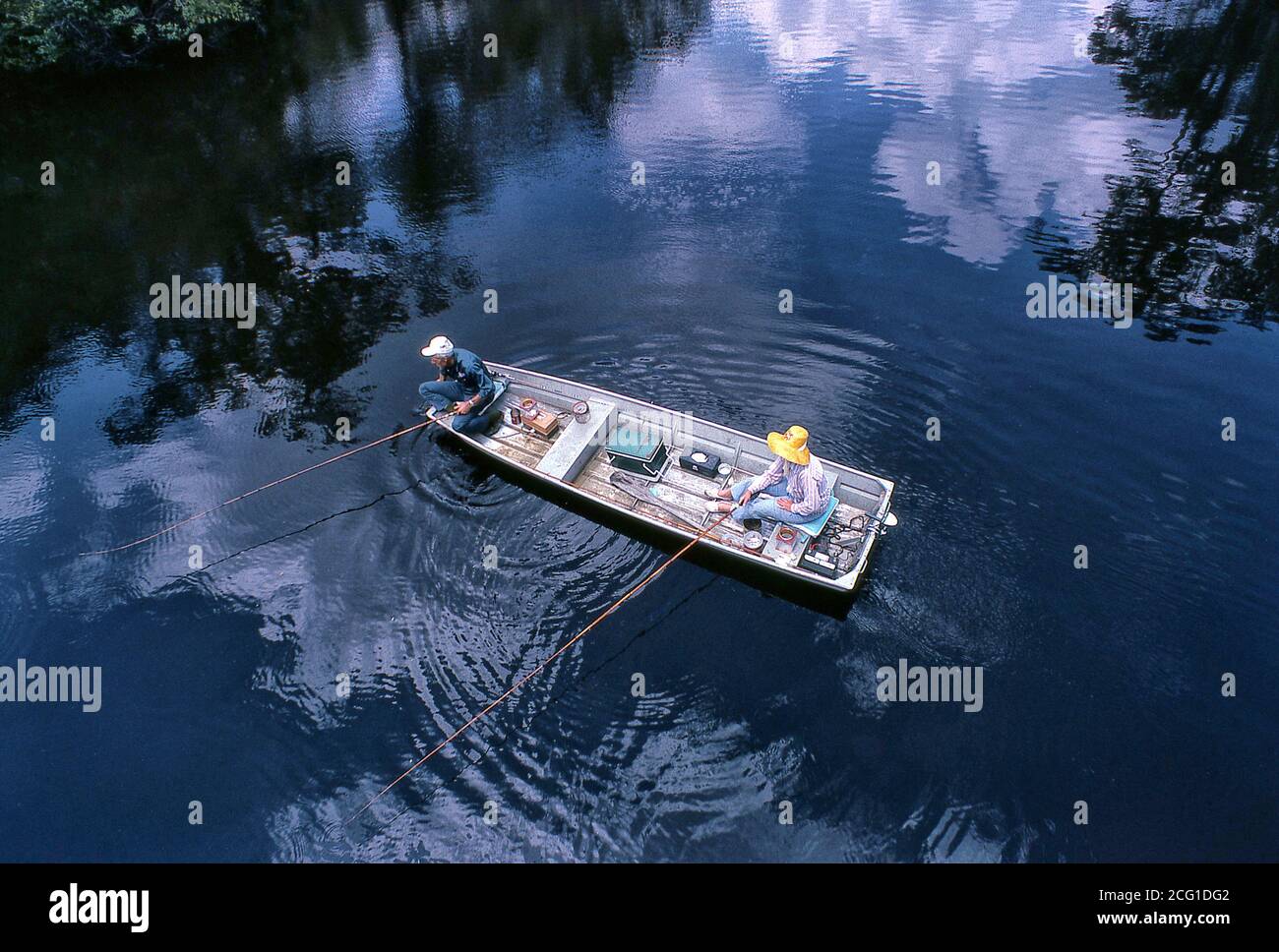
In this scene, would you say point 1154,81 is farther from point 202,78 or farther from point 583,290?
point 202,78

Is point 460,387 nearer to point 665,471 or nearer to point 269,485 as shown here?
point 269,485

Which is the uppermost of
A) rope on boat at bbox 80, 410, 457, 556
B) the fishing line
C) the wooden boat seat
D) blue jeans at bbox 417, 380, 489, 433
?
blue jeans at bbox 417, 380, 489, 433

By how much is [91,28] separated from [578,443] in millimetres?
38614

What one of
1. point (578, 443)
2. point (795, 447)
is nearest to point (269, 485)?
point (578, 443)

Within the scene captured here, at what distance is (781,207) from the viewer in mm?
25625

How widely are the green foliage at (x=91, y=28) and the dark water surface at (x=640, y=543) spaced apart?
490 centimetres

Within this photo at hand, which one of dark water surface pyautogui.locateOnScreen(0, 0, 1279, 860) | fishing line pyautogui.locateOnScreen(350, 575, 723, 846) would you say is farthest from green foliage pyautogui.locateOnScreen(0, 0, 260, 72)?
fishing line pyautogui.locateOnScreen(350, 575, 723, 846)

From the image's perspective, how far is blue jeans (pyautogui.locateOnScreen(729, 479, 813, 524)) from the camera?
46.6ft

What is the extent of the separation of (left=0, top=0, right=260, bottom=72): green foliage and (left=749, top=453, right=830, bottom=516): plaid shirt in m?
38.5

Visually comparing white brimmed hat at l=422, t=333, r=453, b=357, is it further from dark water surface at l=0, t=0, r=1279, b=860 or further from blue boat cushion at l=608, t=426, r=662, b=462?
blue boat cushion at l=608, t=426, r=662, b=462

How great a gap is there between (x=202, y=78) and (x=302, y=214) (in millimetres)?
19898

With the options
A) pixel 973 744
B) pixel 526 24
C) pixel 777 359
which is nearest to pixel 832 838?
pixel 973 744

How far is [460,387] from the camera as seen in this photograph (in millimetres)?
18016
